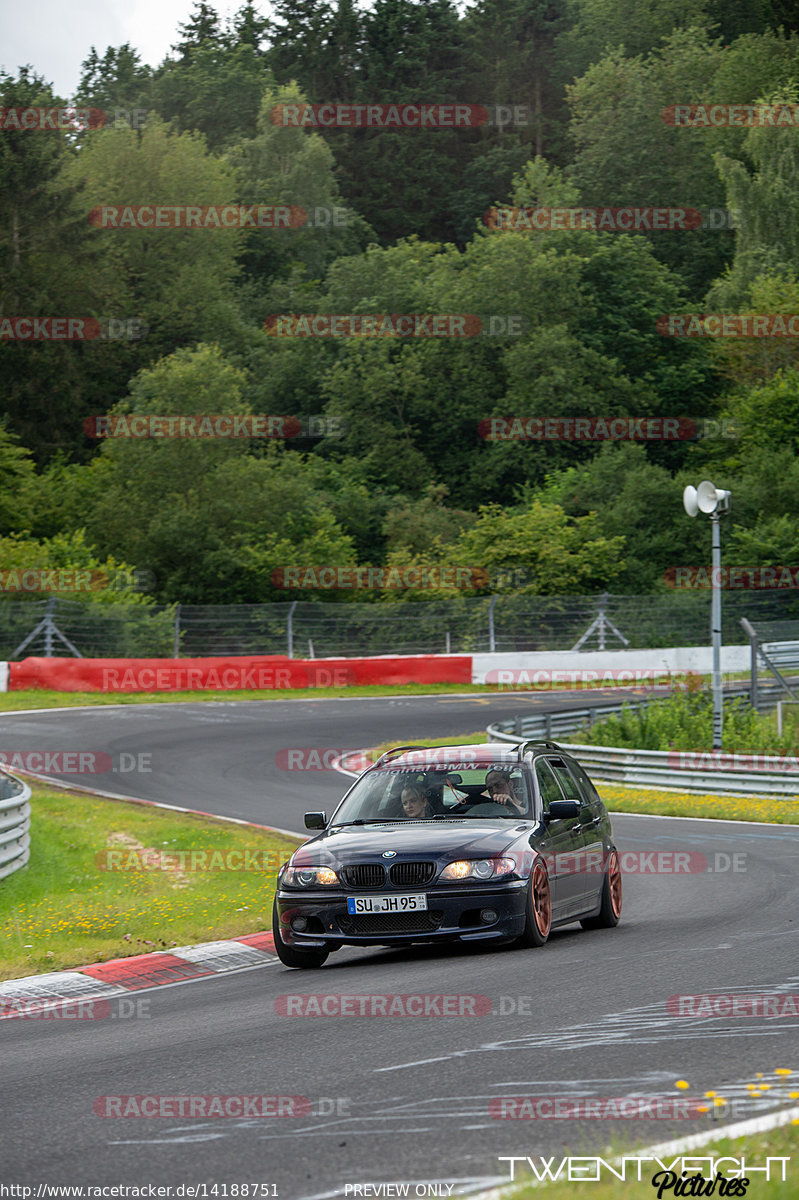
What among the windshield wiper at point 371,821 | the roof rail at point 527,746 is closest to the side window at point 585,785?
the roof rail at point 527,746

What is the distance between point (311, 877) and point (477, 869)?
115cm

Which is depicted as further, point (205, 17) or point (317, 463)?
point (205, 17)

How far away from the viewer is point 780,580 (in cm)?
5188

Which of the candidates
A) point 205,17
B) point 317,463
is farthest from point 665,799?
point 205,17

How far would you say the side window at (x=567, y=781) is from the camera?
1174cm

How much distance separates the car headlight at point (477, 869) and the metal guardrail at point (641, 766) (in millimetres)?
13517

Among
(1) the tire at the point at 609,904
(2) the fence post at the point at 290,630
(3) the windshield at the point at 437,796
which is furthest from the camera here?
(2) the fence post at the point at 290,630

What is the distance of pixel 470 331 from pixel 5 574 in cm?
3353

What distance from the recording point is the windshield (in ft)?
35.5

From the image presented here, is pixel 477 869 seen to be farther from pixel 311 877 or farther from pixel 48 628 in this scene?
pixel 48 628

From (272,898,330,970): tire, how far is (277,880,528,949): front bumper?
1.02 ft

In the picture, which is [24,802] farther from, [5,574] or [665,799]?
[5,574]

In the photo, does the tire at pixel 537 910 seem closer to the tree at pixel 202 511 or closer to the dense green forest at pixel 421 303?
the dense green forest at pixel 421 303

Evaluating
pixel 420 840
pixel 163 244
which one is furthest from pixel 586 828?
pixel 163 244
